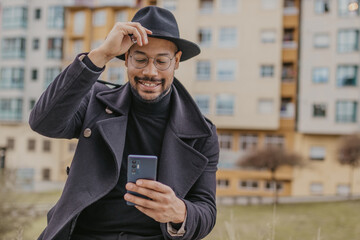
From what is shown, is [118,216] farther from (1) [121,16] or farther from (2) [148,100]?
(1) [121,16]

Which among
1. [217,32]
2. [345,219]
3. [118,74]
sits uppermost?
[217,32]

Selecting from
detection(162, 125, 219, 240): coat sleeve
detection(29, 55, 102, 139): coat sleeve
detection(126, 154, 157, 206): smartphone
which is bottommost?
detection(162, 125, 219, 240): coat sleeve

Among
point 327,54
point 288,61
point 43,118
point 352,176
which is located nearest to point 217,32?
point 288,61

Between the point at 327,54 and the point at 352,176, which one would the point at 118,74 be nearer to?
the point at 327,54

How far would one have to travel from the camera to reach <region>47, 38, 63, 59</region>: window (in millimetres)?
34219

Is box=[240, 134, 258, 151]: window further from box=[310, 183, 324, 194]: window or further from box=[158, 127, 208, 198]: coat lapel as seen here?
box=[158, 127, 208, 198]: coat lapel

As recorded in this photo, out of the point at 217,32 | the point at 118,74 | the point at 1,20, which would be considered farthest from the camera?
the point at 1,20

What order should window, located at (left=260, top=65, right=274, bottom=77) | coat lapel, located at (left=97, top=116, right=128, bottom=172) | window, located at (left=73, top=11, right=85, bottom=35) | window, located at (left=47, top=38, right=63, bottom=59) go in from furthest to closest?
window, located at (left=47, top=38, right=63, bottom=59)
window, located at (left=73, top=11, right=85, bottom=35)
window, located at (left=260, top=65, right=274, bottom=77)
coat lapel, located at (left=97, top=116, right=128, bottom=172)

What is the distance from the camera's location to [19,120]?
34.6m

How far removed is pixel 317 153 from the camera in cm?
2867

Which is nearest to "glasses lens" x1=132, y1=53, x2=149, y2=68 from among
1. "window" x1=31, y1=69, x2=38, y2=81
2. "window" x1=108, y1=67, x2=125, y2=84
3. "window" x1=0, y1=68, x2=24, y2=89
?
"window" x1=108, y1=67, x2=125, y2=84

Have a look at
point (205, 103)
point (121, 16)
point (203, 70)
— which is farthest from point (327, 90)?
point (121, 16)

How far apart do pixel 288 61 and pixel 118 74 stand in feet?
43.5

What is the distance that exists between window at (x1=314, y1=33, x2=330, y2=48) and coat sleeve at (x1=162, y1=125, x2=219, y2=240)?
90.6 ft
